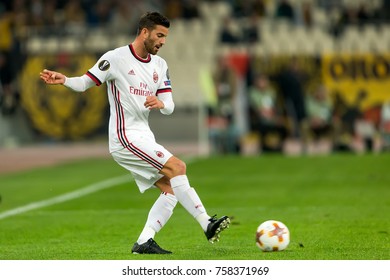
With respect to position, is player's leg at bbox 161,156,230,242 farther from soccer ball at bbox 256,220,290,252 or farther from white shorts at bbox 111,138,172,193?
soccer ball at bbox 256,220,290,252

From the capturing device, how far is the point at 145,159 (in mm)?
10430

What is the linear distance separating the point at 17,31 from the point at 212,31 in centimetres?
633

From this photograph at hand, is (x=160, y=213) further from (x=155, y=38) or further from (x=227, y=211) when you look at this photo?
(x=227, y=211)

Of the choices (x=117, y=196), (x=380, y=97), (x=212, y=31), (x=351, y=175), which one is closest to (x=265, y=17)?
(x=212, y=31)

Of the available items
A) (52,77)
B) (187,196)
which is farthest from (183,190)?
(52,77)

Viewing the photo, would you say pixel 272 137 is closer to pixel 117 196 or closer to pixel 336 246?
pixel 117 196

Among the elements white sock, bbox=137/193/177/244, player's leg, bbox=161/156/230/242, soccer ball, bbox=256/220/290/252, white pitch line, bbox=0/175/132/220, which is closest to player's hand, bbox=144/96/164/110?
player's leg, bbox=161/156/230/242

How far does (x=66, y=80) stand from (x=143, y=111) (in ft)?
2.53

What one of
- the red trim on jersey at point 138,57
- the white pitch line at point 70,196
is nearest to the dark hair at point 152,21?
the red trim on jersey at point 138,57

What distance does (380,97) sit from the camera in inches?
1180

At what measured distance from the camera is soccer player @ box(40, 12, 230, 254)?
10398 mm

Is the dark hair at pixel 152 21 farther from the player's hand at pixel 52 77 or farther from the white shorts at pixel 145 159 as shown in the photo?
the white shorts at pixel 145 159

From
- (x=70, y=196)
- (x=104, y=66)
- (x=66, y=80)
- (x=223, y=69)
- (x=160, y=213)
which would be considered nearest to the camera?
(x=66, y=80)
